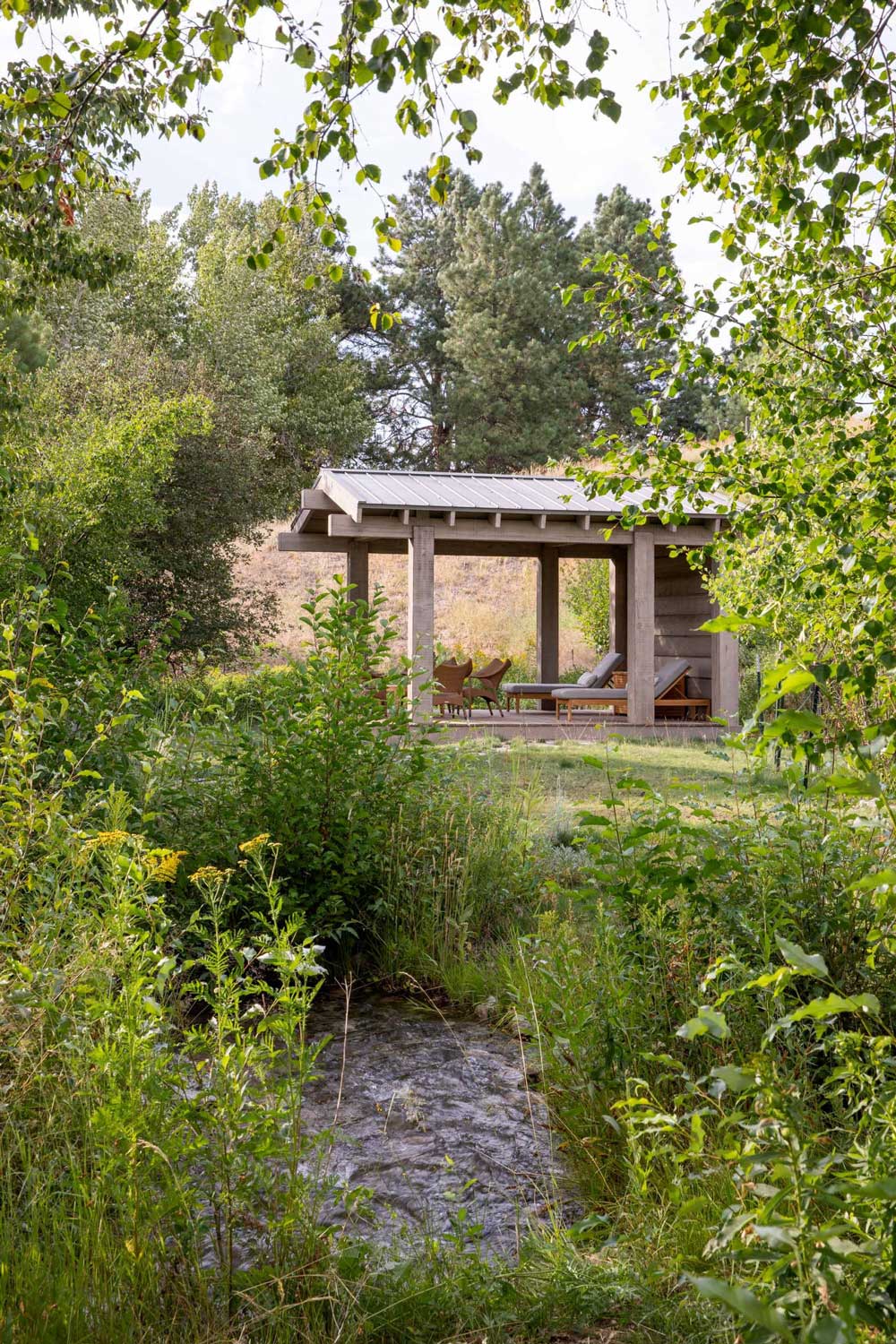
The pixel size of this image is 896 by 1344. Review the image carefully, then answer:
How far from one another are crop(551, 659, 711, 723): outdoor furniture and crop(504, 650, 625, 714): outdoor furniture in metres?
0.20

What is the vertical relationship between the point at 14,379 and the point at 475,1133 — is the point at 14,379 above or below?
above

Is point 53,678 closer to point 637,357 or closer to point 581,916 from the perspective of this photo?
point 581,916

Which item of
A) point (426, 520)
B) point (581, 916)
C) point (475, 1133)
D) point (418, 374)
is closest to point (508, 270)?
point (418, 374)

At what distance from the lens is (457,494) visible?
42.9ft

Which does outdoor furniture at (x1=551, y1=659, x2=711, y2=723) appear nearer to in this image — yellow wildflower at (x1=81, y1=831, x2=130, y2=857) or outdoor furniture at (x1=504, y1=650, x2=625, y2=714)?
outdoor furniture at (x1=504, y1=650, x2=625, y2=714)

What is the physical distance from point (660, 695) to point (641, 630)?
3.77 ft

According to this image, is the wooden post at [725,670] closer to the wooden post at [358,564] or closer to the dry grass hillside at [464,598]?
the wooden post at [358,564]

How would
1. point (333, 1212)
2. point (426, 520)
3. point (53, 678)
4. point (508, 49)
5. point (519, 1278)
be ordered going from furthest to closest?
point (426, 520) → point (53, 678) → point (508, 49) → point (333, 1212) → point (519, 1278)

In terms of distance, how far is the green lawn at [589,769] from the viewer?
26.1ft

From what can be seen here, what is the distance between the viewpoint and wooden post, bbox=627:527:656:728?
13.4 metres

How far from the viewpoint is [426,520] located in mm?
12703

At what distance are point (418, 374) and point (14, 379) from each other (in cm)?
2868

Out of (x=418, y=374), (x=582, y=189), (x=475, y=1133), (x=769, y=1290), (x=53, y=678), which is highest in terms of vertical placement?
(x=582, y=189)

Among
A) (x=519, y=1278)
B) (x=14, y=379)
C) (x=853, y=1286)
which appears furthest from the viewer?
(x=14, y=379)
